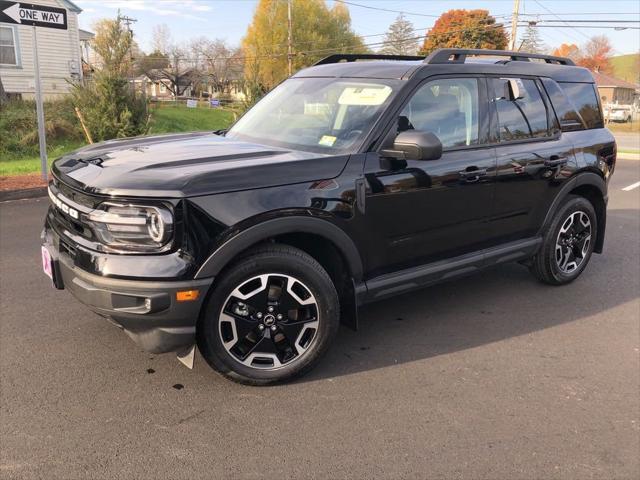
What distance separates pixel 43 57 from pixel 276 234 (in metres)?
24.9

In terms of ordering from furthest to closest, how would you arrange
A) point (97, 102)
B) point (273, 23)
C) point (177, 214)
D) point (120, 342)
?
point (273, 23) < point (97, 102) < point (120, 342) < point (177, 214)

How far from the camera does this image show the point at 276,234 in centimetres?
296

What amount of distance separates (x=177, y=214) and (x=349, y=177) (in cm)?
104

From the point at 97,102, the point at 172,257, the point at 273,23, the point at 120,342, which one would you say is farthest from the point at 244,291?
the point at 273,23

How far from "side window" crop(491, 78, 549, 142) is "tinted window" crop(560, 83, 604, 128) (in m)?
0.49

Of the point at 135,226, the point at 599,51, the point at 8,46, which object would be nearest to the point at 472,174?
the point at 135,226

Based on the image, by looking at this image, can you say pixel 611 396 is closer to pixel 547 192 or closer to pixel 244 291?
pixel 547 192

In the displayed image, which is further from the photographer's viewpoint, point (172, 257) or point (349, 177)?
point (349, 177)

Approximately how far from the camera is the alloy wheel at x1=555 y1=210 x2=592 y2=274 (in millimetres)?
4812

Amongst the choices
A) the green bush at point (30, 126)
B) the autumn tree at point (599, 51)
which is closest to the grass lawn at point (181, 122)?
the green bush at point (30, 126)

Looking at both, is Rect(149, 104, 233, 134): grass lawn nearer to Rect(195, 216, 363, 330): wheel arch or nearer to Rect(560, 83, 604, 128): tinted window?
Rect(560, 83, 604, 128): tinted window

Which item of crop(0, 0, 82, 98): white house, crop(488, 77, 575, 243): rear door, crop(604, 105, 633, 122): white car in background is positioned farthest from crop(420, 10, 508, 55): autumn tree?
crop(488, 77, 575, 243): rear door

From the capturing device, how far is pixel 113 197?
2715mm

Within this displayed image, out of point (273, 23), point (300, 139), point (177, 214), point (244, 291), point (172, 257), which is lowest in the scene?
point (244, 291)
